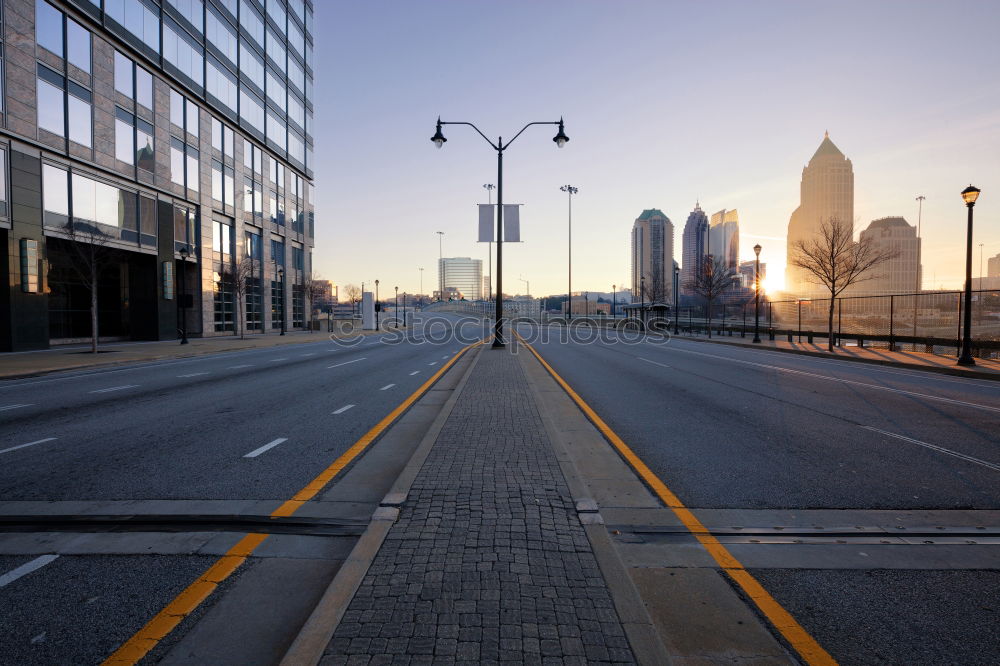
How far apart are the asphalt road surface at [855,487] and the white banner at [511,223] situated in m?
9.33

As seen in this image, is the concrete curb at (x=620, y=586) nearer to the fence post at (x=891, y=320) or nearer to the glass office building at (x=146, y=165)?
the fence post at (x=891, y=320)

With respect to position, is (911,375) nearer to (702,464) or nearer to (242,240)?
(702,464)

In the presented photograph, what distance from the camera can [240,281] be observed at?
36.7 metres

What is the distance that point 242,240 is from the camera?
137 ft

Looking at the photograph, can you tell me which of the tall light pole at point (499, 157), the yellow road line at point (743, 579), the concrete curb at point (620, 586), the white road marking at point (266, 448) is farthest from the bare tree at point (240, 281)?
the concrete curb at point (620, 586)

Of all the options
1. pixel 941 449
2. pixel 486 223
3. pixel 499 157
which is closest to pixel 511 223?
pixel 486 223

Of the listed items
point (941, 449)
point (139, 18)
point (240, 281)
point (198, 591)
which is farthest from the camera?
point (240, 281)

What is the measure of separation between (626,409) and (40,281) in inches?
1104

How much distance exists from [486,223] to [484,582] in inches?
692

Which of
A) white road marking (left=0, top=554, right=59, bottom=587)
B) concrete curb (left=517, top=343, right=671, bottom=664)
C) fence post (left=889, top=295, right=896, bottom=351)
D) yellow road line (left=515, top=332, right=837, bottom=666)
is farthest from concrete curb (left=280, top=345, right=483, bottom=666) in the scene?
fence post (left=889, top=295, right=896, bottom=351)

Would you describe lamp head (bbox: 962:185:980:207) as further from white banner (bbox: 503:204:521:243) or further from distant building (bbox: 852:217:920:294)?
distant building (bbox: 852:217:920:294)

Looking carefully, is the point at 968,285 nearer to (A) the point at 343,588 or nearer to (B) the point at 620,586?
(B) the point at 620,586

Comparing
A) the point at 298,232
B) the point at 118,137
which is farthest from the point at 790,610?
the point at 298,232

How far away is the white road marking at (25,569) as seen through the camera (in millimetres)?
3184
